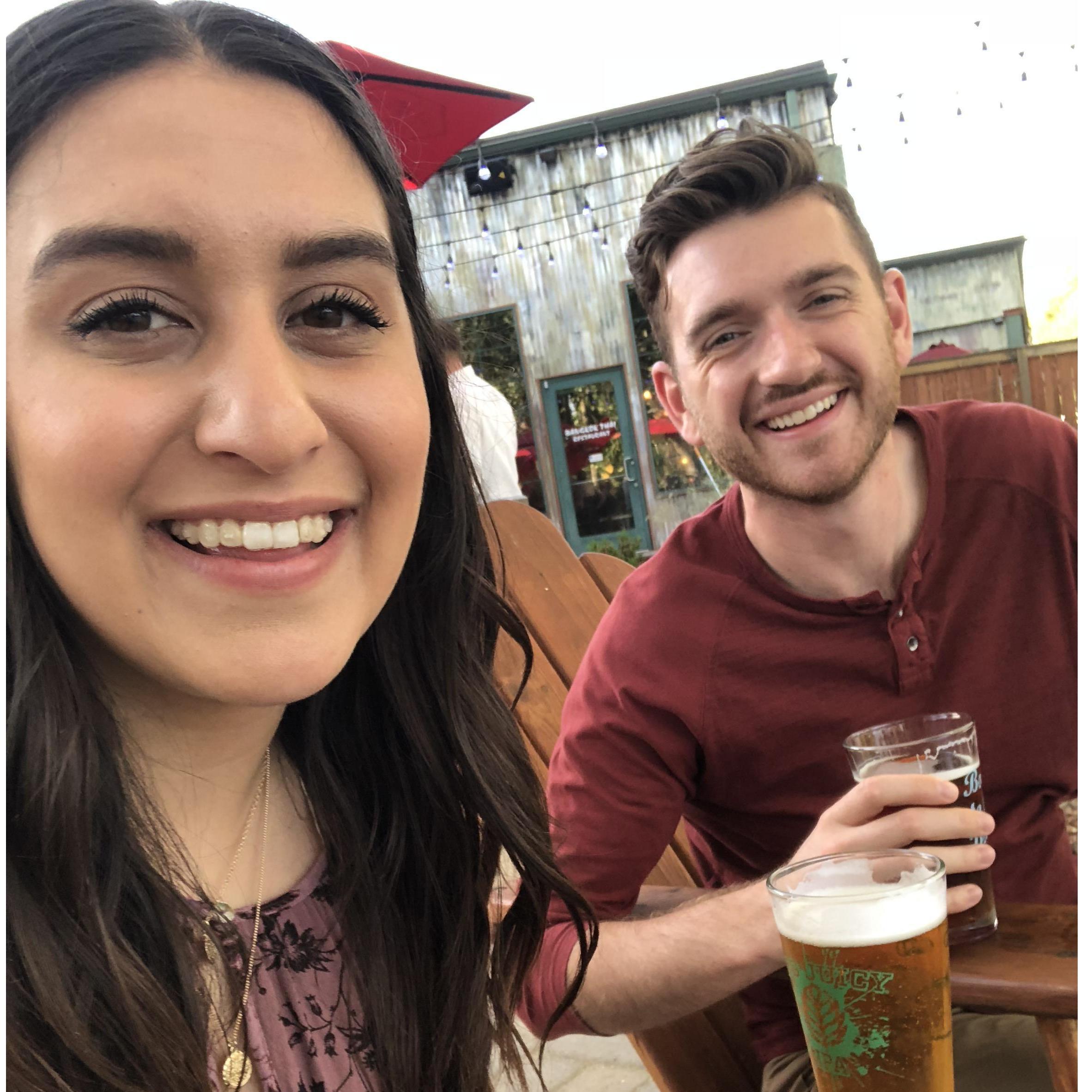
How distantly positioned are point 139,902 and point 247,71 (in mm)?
767

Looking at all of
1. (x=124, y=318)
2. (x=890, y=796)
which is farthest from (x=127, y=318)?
(x=890, y=796)

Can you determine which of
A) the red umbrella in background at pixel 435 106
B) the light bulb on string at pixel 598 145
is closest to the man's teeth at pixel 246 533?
the red umbrella in background at pixel 435 106

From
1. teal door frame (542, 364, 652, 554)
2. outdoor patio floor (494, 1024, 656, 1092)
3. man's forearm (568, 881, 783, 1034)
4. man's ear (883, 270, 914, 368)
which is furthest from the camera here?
teal door frame (542, 364, 652, 554)

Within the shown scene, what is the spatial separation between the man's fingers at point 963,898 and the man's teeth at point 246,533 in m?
0.85

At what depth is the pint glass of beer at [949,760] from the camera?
A: 48.4 inches

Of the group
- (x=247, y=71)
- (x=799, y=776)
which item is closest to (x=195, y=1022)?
(x=247, y=71)

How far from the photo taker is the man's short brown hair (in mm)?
1814

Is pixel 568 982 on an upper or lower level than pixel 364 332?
lower

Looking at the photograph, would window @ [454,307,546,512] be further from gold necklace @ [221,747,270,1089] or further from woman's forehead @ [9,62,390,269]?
woman's forehead @ [9,62,390,269]

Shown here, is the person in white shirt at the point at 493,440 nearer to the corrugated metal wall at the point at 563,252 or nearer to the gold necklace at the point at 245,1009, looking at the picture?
the gold necklace at the point at 245,1009

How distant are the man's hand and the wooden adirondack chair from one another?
0.09 metres

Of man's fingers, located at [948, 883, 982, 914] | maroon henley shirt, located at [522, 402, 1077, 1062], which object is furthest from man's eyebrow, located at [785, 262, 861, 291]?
man's fingers, located at [948, 883, 982, 914]

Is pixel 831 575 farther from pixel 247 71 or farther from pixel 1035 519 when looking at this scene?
pixel 247 71

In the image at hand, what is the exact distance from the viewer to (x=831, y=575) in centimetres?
171
